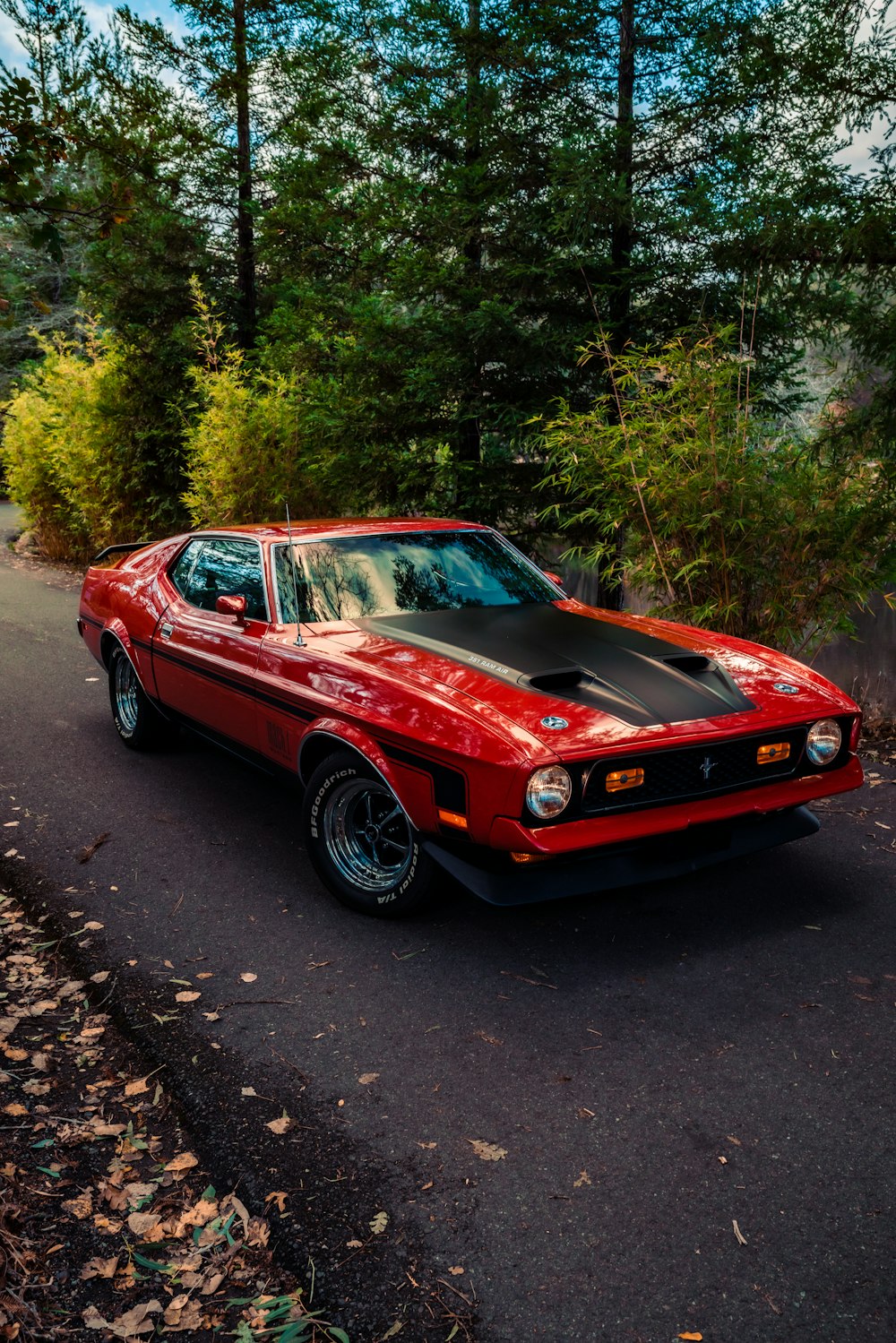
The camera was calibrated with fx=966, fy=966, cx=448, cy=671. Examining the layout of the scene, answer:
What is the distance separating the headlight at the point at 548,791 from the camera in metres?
3.11

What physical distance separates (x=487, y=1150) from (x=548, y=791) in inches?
42.4

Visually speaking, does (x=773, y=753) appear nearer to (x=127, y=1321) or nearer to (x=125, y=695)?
(x=127, y=1321)

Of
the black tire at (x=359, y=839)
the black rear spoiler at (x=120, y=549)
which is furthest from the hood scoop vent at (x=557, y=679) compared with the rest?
the black rear spoiler at (x=120, y=549)

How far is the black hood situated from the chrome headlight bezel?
31 centimetres

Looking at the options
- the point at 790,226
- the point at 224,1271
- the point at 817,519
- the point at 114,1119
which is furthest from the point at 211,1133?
the point at 790,226

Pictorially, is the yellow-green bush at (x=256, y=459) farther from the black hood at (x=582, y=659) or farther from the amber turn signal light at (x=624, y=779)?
the amber turn signal light at (x=624, y=779)

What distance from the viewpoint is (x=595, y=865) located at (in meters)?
3.31

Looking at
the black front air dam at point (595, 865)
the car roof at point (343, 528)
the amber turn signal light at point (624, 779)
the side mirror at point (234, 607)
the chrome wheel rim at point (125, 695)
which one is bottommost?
the chrome wheel rim at point (125, 695)

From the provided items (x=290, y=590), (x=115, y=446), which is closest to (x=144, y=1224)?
(x=290, y=590)

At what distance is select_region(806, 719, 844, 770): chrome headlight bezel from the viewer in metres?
3.76

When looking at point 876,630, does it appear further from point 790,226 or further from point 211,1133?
point 211,1133

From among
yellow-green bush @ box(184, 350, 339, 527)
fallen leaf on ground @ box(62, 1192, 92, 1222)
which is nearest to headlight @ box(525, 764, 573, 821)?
fallen leaf on ground @ box(62, 1192, 92, 1222)

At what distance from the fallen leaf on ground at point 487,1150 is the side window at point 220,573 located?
8.45ft

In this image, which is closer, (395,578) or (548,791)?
(548,791)
